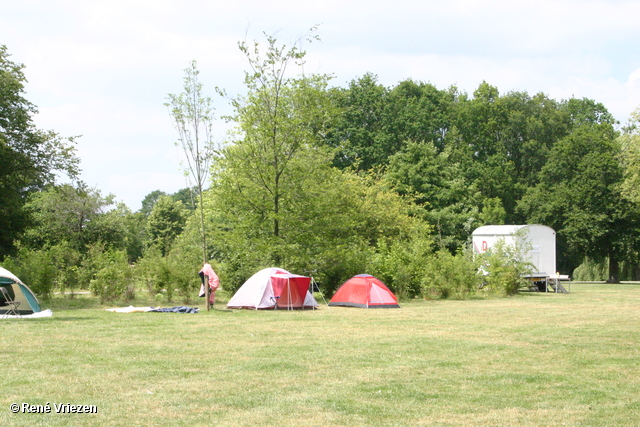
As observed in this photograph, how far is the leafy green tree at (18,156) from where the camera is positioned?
2444 centimetres

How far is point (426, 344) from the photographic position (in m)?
12.6

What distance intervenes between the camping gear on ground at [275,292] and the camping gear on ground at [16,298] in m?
6.31

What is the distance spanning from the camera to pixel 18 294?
17.5 m

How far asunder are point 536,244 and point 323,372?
27.1 metres

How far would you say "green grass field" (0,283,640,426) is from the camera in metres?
7.15

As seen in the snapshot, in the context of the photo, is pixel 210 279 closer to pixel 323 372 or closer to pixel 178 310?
pixel 178 310

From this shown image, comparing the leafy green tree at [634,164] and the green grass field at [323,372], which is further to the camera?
the leafy green tree at [634,164]

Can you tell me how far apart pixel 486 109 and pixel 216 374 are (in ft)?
159

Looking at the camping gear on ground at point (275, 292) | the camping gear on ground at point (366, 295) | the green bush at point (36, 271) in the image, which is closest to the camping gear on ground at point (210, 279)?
the camping gear on ground at point (275, 292)

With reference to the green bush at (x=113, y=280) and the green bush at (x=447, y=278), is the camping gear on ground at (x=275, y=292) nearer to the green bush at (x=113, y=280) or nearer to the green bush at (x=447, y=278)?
the green bush at (x=113, y=280)

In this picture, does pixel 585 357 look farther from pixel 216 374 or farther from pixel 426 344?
pixel 216 374

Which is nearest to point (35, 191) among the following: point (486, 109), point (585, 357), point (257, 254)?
point (257, 254)

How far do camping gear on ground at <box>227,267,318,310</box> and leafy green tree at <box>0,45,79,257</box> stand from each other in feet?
32.9

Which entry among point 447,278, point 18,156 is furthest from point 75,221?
point 447,278
